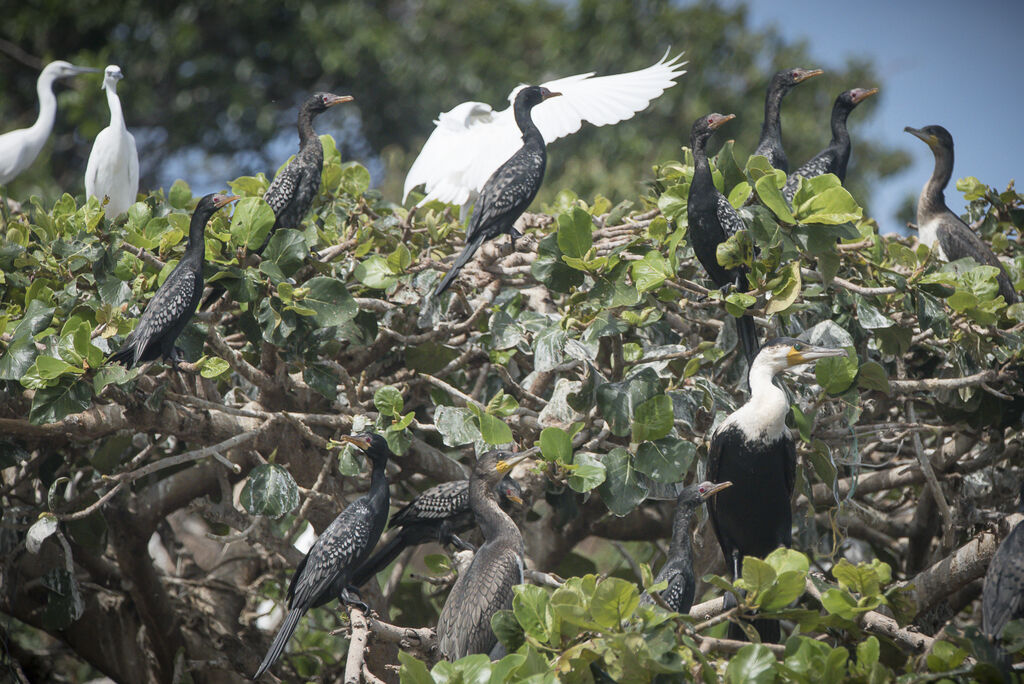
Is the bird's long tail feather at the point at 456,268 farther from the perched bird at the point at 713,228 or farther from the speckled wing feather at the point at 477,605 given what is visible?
the speckled wing feather at the point at 477,605

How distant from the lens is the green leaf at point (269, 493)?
309 centimetres

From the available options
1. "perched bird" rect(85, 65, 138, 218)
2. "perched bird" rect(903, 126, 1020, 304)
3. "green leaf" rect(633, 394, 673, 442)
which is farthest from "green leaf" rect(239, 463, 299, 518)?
"perched bird" rect(903, 126, 1020, 304)

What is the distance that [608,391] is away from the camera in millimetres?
2863

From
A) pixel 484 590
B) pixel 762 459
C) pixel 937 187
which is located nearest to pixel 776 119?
pixel 937 187

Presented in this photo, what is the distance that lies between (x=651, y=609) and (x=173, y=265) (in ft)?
7.45

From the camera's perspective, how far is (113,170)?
4.52 metres

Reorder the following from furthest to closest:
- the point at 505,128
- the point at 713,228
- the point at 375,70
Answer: the point at 375,70, the point at 505,128, the point at 713,228

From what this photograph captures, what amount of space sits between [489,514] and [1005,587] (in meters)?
1.46

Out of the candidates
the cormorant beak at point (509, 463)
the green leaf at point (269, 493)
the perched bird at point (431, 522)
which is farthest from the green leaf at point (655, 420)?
the green leaf at point (269, 493)

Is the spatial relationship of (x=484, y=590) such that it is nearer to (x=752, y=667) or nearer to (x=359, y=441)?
(x=359, y=441)

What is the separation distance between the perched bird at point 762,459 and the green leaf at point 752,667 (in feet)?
3.22

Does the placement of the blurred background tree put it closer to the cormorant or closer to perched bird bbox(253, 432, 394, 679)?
the cormorant

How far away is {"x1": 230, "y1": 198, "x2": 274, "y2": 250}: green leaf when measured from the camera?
130 inches

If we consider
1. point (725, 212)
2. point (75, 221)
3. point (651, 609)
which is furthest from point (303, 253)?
point (651, 609)
